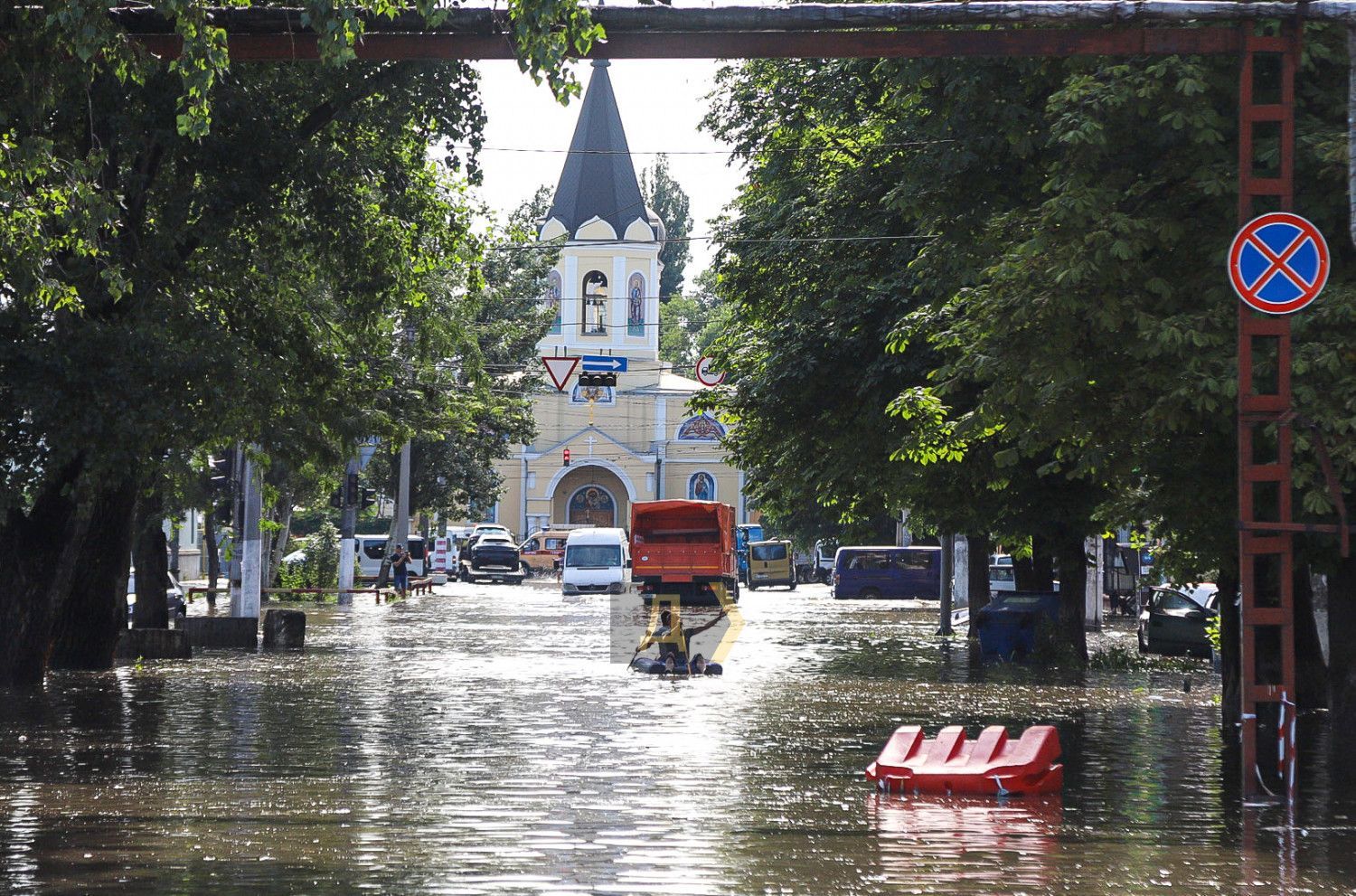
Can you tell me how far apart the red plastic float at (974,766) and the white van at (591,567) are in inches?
1689

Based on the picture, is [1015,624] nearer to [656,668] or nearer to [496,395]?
[656,668]

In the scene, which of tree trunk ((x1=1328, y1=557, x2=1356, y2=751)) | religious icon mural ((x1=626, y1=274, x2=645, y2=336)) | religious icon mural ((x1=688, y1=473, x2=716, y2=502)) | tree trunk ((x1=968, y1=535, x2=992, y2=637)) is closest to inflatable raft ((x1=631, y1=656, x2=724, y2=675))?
tree trunk ((x1=1328, y1=557, x2=1356, y2=751))

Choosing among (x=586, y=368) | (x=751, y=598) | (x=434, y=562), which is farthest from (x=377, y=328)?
(x=434, y=562)

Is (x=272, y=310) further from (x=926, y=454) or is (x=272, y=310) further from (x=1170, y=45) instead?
(x=1170, y=45)

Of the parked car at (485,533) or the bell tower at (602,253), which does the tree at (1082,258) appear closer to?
the parked car at (485,533)

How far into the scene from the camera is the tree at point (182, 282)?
18156 millimetres

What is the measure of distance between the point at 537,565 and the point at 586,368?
25731 mm

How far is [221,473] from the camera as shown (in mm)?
31266

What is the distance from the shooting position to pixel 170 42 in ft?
39.5

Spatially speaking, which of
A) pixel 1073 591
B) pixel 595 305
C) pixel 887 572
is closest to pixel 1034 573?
pixel 1073 591

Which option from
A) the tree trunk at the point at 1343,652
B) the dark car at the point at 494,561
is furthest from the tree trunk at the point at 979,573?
the dark car at the point at 494,561

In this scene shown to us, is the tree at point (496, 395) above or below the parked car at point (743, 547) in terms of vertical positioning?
above

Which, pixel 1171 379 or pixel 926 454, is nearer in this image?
pixel 1171 379

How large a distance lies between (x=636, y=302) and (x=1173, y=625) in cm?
6236
